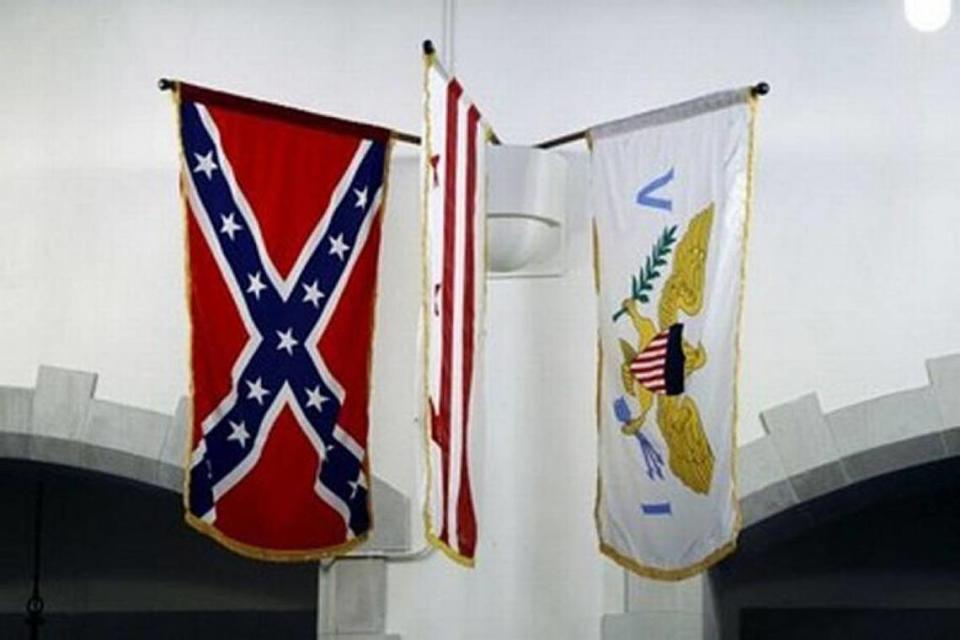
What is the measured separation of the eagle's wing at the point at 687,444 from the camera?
5828mm

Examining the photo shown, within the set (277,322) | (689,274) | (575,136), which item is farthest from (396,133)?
(689,274)

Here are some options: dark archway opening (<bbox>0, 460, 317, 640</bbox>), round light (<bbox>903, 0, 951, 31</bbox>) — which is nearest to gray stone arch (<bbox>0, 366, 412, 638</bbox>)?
dark archway opening (<bbox>0, 460, 317, 640</bbox>)

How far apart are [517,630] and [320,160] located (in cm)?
144

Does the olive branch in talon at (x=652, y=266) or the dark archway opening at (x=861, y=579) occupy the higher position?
the olive branch in talon at (x=652, y=266)

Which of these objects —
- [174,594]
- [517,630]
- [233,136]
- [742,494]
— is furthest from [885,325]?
[174,594]

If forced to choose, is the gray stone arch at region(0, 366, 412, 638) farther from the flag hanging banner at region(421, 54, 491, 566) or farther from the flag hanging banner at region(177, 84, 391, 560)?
the flag hanging banner at region(421, 54, 491, 566)

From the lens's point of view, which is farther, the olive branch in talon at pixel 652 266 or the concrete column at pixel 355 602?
the concrete column at pixel 355 602

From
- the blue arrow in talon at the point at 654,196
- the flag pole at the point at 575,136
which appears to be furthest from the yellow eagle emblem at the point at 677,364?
the flag pole at the point at 575,136

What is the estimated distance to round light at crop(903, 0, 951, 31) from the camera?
649cm

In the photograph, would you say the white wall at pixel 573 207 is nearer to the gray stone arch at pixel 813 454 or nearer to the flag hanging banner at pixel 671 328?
the gray stone arch at pixel 813 454

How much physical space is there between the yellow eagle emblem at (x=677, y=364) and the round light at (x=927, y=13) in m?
1.02

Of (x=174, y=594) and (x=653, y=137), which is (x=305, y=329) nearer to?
(x=653, y=137)

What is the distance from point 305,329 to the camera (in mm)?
6297

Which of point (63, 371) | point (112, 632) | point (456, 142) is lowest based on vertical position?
point (112, 632)
